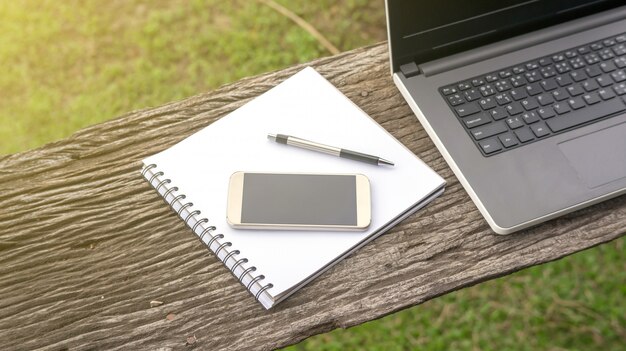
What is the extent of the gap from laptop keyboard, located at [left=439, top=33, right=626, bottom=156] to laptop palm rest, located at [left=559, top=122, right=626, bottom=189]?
0.03 m

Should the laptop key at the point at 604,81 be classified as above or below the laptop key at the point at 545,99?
below

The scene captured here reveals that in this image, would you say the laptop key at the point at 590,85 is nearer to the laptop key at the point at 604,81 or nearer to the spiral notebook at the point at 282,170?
the laptop key at the point at 604,81

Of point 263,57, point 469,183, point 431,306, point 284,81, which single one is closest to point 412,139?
point 469,183

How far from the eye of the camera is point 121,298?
965mm

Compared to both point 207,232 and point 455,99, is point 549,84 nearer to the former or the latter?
point 455,99

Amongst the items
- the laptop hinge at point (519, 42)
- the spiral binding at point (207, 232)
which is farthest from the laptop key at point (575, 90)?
the spiral binding at point (207, 232)

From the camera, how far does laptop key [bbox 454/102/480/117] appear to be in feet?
3.48

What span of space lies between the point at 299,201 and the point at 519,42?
50 centimetres

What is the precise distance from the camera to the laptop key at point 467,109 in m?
1.06

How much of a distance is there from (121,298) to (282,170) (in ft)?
1.03

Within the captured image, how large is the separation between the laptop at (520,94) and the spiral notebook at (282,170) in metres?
0.09

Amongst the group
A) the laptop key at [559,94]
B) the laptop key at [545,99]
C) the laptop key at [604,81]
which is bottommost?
the laptop key at [604,81]

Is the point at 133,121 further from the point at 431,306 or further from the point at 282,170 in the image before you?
the point at 431,306

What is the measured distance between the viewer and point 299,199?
1.00 metres
